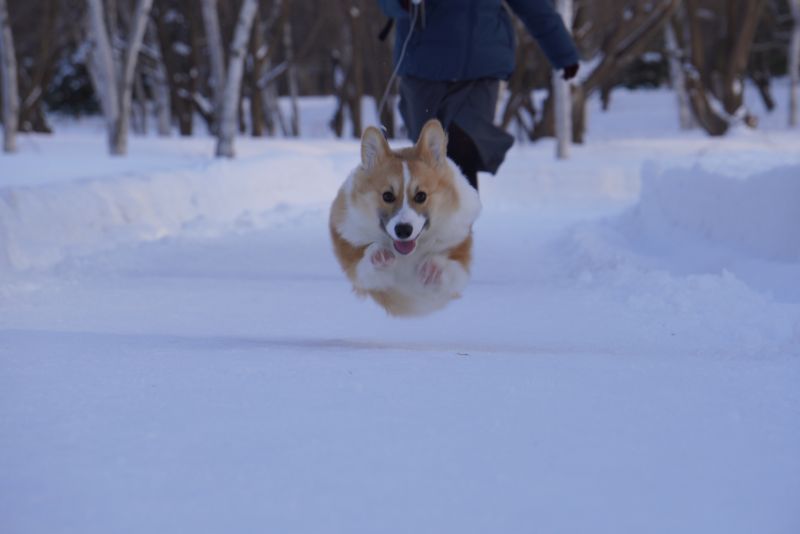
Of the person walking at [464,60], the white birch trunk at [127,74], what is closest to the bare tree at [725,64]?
the white birch trunk at [127,74]

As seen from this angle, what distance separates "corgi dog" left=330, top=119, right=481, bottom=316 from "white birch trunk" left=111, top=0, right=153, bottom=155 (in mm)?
10780

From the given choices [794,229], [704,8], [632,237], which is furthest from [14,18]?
[794,229]

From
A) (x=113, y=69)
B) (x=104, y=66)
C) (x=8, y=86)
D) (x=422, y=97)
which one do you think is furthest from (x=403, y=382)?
(x=8, y=86)

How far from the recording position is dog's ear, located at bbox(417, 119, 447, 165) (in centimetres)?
397

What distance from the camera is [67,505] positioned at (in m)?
2.02

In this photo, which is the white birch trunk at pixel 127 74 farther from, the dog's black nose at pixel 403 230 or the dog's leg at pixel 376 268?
the dog's black nose at pixel 403 230

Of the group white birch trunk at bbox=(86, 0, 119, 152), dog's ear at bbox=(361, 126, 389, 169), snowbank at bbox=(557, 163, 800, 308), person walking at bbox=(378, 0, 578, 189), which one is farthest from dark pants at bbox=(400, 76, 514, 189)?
white birch trunk at bbox=(86, 0, 119, 152)

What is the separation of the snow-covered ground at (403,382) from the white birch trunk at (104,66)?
6855 millimetres

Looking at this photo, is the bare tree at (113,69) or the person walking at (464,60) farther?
the bare tree at (113,69)

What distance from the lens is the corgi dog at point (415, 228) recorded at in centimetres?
384

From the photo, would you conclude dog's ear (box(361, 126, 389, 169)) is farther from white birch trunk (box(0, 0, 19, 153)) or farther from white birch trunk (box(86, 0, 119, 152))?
white birch trunk (box(0, 0, 19, 153))

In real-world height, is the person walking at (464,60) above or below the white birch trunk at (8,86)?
above

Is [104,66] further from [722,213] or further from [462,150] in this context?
[462,150]

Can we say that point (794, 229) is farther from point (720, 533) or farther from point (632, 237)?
point (720, 533)
